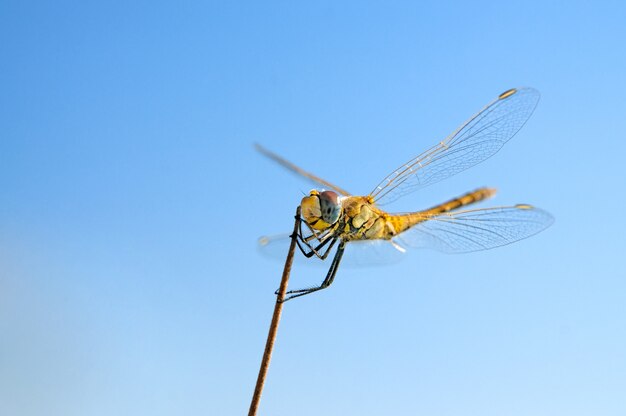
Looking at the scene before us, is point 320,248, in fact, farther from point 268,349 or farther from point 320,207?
point 268,349

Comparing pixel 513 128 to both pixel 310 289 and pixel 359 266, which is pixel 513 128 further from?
pixel 310 289

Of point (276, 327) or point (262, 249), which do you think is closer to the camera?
point (276, 327)

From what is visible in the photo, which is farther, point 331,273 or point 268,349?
point 331,273

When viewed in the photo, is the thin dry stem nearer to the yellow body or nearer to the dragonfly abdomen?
the yellow body

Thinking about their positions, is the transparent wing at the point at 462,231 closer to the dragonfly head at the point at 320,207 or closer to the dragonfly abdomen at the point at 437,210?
the dragonfly abdomen at the point at 437,210

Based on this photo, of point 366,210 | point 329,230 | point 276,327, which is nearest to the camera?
point 276,327

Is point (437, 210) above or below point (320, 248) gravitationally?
above

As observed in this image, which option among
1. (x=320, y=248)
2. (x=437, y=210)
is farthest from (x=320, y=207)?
(x=437, y=210)

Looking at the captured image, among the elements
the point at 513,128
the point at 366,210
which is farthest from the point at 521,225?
the point at 366,210
